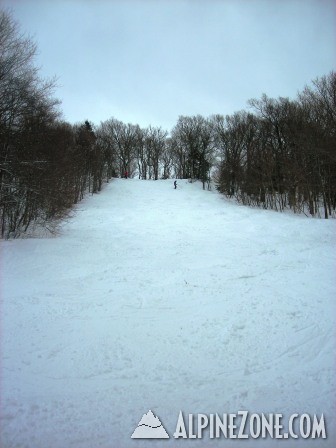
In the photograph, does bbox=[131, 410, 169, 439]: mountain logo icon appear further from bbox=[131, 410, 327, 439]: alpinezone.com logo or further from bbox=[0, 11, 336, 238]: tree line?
bbox=[0, 11, 336, 238]: tree line

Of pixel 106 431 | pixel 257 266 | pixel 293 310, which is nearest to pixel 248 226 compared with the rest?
pixel 257 266

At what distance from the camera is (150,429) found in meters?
3.63

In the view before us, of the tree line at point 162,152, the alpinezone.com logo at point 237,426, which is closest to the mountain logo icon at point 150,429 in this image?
the alpinezone.com logo at point 237,426

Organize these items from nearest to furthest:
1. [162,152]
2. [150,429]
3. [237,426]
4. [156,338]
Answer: [150,429] → [237,426] → [156,338] → [162,152]

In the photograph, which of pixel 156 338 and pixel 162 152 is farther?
pixel 162 152

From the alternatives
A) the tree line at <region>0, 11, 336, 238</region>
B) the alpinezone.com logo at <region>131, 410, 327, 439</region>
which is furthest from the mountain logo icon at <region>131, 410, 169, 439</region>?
the tree line at <region>0, 11, 336, 238</region>

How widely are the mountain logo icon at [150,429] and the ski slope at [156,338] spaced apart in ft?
0.24

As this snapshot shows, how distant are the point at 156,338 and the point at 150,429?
2.18 meters

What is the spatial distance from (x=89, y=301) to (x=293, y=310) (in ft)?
17.4

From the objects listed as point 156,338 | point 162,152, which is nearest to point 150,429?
point 156,338

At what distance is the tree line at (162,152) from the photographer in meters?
12.0

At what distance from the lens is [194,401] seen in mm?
4082

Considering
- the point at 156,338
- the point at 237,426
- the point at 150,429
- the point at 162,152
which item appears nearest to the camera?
the point at 150,429

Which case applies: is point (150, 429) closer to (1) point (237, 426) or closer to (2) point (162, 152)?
(1) point (237, 426)
